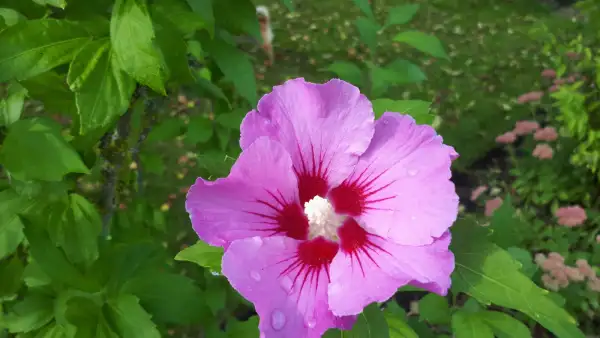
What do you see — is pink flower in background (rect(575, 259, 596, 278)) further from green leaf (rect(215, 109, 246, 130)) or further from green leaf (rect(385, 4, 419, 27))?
green leaf (rect(215, 109, 246, 130))

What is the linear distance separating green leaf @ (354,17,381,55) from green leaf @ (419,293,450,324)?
75cm

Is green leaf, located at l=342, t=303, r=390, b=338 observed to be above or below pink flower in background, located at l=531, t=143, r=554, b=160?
above

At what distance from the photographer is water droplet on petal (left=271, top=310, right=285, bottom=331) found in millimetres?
820

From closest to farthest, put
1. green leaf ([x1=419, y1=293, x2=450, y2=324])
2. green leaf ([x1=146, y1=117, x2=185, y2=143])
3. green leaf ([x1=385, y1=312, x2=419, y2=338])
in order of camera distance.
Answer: green leaf ([x1=385, y1=312, x2=419, y2=338]) → green leaf ([x1=419, y1=293, x2=450, y2=324]) → green leaf ([x1=146, y1=117, x2=185, y2=143])

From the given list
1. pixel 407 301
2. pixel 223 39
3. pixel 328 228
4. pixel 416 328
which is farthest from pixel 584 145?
pixel 328 228

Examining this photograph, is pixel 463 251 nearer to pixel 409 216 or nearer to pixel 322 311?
pixel 409 216

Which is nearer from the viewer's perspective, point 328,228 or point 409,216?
point 409,216

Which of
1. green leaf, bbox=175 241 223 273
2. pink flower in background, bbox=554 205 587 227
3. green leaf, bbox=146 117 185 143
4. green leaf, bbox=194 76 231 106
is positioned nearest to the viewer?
green leaf, bbox=175 241 223 273

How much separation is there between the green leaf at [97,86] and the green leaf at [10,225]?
0.41 meters

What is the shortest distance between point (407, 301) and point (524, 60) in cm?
346

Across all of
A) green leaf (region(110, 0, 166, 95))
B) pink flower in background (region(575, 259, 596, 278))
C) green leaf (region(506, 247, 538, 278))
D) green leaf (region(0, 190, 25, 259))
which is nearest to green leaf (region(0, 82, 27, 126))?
green leaf (region(0, 190, 25, 259))

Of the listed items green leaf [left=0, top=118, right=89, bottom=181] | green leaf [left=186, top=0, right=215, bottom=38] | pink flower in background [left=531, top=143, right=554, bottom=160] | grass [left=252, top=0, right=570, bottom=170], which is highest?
green leaf [left=186, top=0, right=215, bottom=38]

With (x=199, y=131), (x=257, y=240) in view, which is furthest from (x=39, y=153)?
(x=199, y=131)

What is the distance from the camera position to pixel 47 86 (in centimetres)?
128
